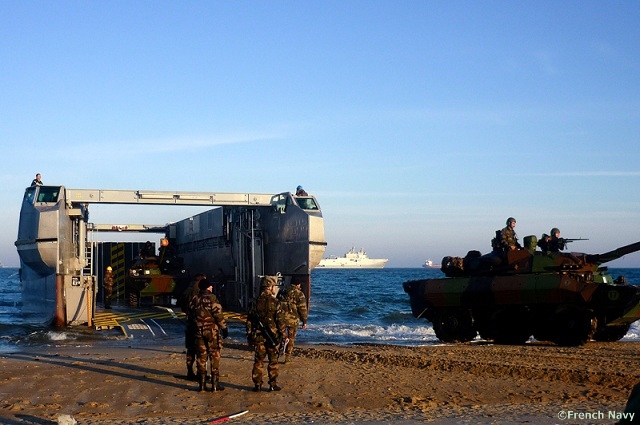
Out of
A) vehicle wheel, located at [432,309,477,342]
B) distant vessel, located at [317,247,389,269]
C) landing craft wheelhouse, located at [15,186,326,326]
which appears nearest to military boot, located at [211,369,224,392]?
vehicle wheel, located at [432,309,477,342]

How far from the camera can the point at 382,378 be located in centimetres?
1191

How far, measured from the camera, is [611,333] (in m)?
20.7

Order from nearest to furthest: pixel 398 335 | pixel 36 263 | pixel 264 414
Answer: pixel 264 414
pixel 36 263
pixel 398 335

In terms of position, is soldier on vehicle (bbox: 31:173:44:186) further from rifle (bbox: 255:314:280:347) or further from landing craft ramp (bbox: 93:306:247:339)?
rifle (bbox: 255:314:280:347)

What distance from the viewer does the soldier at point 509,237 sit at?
67.1 feet

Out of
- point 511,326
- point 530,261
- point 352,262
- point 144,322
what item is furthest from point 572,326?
point 352,262

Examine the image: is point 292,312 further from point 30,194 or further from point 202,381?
point 30,194

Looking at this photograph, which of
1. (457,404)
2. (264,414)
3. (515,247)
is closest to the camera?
(264,414)

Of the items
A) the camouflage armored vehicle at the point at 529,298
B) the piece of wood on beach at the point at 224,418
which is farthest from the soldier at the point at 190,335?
the camouflage armored vehicle at the point at 529,298

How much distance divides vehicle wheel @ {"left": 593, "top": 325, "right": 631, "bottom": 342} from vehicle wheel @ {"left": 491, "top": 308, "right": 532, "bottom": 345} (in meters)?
1.84

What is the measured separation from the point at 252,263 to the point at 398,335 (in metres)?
4.84

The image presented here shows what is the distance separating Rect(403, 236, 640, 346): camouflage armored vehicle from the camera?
18.7m

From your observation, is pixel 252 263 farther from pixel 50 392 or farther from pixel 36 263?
pixel 50 392

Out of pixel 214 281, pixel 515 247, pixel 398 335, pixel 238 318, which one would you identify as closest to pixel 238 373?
pixel 515 247
